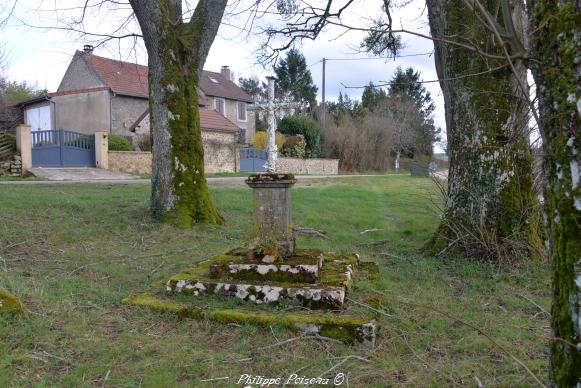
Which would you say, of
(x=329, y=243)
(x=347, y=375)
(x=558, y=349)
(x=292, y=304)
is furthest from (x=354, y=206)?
(x=558, y=349)

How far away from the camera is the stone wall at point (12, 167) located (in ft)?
62.4

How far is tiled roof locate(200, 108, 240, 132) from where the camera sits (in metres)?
30.2

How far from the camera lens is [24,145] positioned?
1962cm

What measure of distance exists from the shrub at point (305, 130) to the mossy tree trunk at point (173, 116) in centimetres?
2657

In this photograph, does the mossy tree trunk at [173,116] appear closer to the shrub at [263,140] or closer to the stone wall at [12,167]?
the stone wall at [12,167]

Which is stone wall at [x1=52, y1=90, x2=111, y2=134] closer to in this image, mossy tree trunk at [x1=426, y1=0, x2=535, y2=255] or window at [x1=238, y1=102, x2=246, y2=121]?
window at [x1=238, y1=102, x2=246, y2=121]

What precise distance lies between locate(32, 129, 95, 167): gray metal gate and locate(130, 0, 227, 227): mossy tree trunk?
1475cm

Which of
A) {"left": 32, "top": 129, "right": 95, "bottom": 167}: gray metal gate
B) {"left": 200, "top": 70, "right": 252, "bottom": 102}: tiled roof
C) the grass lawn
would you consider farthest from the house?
the grass lawn

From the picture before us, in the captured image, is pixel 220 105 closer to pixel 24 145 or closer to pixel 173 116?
pixel 24 145

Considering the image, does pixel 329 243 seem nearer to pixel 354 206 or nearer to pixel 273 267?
pixel 273 267

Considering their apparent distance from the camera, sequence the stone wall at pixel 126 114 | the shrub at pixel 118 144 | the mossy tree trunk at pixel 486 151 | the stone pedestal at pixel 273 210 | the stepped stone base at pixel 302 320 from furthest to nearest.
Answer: the stone wall at pixel 126 114, the shrub at pixel 118 144, the mossy tree trunk at pixel 486 151, the stone pedestal at pixel 273 210, the stepped stone base at pixel 302 320

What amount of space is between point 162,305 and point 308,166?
29464 mm

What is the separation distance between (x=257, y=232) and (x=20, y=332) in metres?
2.48

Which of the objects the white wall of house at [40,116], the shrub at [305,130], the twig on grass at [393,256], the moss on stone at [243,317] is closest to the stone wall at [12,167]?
the white wall of house at [40,116]
